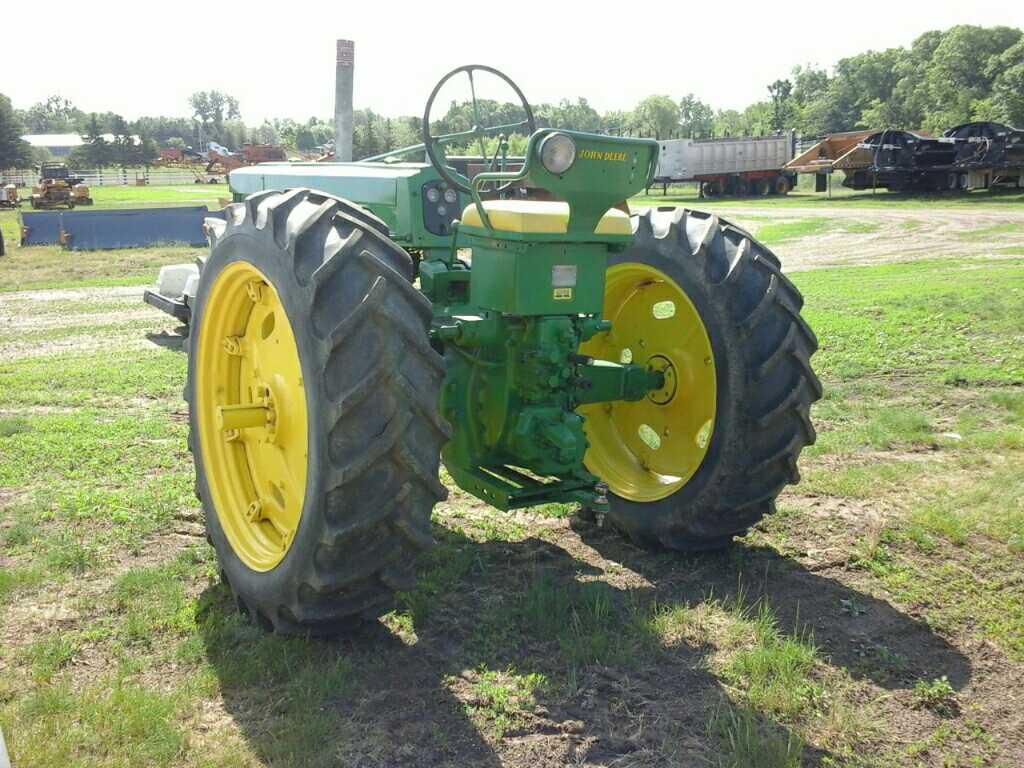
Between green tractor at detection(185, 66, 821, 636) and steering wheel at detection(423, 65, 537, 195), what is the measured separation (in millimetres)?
19

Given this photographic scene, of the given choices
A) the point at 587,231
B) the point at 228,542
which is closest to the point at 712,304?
the point at 587,231

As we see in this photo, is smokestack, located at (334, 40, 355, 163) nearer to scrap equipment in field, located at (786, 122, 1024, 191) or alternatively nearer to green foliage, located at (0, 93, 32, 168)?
scrap equipment in field, located at (786, 122, 1024, 191)

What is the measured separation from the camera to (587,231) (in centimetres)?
403

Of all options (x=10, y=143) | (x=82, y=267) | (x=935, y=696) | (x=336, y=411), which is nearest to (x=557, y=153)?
(x=336, y=411)

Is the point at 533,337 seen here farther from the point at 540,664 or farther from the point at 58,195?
the point at 58,195

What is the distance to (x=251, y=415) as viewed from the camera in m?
3.87

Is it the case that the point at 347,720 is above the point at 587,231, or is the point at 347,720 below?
below

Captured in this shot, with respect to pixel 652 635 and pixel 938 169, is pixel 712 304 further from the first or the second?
pixel 938 169

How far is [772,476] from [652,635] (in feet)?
3.31

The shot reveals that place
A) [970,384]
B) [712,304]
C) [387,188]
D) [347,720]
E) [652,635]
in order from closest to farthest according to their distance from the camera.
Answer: [347,720] → [652,635] → [712,304] → [387,188] → [970,384]

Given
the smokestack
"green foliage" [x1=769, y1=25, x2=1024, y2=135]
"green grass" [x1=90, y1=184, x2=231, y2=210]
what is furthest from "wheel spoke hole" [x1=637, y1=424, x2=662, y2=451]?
"green foliage" [x1=769, y1=25, x2=1024, y2=135]

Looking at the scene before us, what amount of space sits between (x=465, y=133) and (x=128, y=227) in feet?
60.3

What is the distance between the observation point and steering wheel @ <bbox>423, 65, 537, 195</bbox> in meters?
4.48

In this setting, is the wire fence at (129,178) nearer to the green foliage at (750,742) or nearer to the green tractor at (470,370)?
the green tractor at (470,370)
